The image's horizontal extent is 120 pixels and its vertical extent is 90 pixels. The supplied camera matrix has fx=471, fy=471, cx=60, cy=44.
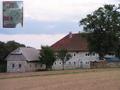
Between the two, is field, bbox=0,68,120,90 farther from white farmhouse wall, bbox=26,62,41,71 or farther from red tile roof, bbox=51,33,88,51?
red tile roof, bbox=51,33,88,51

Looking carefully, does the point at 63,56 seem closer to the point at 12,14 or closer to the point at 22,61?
A: the point at 22,61

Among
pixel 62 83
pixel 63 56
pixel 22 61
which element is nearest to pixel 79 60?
pixel 63 56

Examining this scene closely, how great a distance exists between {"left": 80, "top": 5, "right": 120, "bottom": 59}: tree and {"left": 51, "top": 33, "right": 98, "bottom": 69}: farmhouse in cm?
1342

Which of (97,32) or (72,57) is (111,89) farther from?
(72,57)

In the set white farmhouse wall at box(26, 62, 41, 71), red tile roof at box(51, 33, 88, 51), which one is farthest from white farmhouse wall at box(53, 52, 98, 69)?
white farmhouse wall at box(26, 62, 41, 71)

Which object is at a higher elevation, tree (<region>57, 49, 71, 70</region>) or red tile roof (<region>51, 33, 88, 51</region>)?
red tile roof (<region>51, 33, 88, 51</region>)

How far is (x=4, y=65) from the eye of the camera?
109562 mm

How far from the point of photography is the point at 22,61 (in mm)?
115188

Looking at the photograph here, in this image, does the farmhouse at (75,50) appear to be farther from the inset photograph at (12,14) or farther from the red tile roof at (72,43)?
the inset photograph at (12,14)

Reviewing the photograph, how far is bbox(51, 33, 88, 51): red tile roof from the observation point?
141 m

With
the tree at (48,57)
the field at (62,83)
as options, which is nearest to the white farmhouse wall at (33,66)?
the tree at (48,57)

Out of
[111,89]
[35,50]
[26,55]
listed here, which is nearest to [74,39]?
[35,50]

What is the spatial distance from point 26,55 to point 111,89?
82.8 metres

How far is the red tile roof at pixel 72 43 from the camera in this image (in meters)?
141
